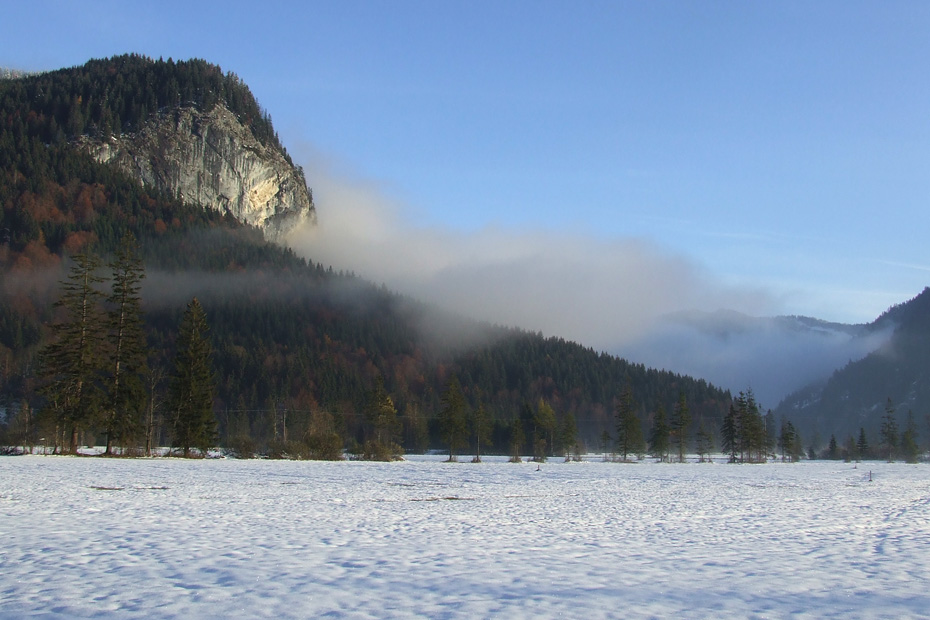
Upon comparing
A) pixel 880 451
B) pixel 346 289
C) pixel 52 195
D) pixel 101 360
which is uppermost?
pixel 52 195

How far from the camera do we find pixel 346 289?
19400cm

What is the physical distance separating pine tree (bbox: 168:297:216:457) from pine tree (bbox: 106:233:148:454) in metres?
4.41

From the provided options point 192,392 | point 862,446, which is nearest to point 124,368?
point 192,392

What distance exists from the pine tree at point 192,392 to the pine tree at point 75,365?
8.10 metres

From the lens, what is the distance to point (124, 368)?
A: 48.9 meters

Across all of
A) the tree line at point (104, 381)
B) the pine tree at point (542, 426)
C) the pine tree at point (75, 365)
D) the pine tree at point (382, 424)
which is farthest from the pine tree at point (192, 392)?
the pine tree at point (542, 426)

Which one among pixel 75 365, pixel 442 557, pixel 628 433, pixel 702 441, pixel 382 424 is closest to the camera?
pixel 442 557

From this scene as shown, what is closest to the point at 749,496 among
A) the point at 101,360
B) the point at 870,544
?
the point at 870,544

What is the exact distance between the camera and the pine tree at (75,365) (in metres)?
43.8

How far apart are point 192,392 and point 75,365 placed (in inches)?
391

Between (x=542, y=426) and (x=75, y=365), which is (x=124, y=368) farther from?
(x=542, y=426)

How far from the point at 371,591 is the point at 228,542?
4.95 meters

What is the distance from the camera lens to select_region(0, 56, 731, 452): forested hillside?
128500 mm

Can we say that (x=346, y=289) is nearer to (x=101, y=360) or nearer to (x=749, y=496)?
(x=101, y=360)
